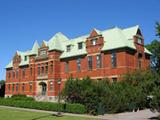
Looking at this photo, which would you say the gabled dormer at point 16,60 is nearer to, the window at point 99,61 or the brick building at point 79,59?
the brick building at point 79,59

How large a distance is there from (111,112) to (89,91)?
384 cm

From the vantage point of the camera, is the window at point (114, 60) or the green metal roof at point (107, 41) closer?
the window at point (114, 60)

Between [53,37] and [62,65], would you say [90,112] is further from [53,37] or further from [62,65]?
[53,37]

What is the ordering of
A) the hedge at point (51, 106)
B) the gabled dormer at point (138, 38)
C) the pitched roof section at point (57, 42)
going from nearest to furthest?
1. the hedge at point (51, 106)
2. the gabled dormer at point (138, 38)
3. the pitched roof section at point (57, 42)

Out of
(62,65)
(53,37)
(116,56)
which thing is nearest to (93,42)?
(116,56)

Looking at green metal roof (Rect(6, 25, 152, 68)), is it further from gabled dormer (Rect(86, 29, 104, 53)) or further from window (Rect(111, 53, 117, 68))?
window (Rect(111, 53, 117, 68))

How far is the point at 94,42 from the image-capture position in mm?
51094

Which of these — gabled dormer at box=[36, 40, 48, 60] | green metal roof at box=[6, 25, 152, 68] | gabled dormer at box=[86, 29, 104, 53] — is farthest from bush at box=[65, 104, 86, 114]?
gabled dormer at box=[36, 40, 48, 60]

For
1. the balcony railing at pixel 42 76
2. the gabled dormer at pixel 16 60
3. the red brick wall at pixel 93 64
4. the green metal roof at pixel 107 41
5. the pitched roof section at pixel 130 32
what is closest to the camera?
the red brick wall at pixel 93 64

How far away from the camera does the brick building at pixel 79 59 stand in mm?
47812

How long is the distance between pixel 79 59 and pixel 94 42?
17.2ft

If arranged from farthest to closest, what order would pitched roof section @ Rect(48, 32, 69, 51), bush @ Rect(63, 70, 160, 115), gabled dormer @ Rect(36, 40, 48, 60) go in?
gabled dormer @ Rect(36, 40, 48, 60) < pitched roof section @ Rect(48, 32, 69, 51) < bush @ Rect(63, 70, 160, 115)

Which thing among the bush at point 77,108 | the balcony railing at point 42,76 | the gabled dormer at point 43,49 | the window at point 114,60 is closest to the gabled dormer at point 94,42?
the window at point 114,60

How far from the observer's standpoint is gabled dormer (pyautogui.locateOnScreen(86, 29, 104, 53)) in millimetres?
49953
